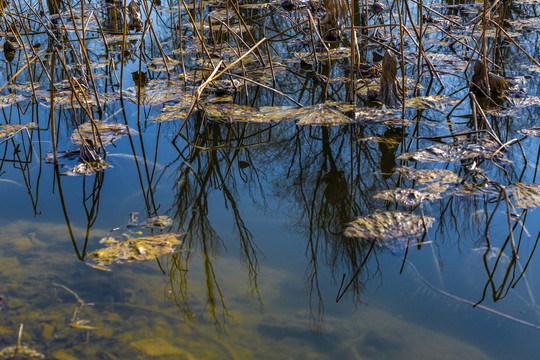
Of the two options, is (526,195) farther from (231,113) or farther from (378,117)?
(231,113)

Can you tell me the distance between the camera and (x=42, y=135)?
2.55 meters

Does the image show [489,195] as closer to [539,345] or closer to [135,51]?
[539,345]

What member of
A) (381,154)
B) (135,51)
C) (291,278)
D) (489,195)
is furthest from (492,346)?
(135,51)

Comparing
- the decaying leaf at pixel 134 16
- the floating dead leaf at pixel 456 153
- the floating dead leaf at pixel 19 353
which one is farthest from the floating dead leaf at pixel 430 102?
the decaying leaf at pixel 134 16

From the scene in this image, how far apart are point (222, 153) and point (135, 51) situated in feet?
6.30

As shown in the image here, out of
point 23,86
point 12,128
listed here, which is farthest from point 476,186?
point 23,86

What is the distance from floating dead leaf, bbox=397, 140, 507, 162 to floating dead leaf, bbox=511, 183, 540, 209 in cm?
21

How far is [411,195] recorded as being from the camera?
6.01 feet

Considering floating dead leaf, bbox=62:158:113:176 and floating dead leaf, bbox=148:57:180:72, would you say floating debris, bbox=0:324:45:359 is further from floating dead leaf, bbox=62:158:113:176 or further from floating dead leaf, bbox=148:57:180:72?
floating dead leaf, bbox=148:57:180:72

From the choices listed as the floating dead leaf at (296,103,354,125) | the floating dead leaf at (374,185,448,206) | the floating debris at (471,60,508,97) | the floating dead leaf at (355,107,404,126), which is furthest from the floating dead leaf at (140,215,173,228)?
the floating debris at (471,60,508,97)

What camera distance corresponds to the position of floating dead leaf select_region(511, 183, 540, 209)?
5.70ft

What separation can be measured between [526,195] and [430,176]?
33 centimetres

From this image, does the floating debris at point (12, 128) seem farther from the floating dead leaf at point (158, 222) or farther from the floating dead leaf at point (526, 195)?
the floating dead leaf at point (526, 195)

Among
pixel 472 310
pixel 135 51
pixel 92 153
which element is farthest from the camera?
pixel 135 51
